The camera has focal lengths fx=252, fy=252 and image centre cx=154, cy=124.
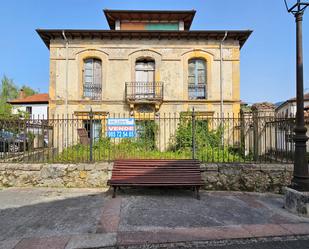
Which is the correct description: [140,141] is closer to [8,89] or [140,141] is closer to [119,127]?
[119,127]

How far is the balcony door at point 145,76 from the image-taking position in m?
15.4

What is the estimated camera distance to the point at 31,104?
35.5 m

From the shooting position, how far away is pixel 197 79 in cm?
1561

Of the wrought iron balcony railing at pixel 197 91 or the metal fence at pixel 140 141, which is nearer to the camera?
the metal fence at pixel 140 141

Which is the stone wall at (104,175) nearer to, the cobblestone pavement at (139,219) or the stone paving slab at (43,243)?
the cobblestone pavement at (139,219)

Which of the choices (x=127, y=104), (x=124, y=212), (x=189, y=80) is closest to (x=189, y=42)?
(x=189, y=80)

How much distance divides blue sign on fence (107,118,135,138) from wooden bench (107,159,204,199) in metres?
1.22

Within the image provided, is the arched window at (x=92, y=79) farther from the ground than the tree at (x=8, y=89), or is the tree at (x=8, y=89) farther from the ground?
the tree at (x=8, y=89)

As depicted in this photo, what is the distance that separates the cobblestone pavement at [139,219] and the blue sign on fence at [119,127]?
72.5 inches

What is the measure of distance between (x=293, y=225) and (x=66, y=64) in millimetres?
14065

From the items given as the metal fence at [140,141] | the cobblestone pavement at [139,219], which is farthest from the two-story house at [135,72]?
the cobblestone pavement at [139,219]

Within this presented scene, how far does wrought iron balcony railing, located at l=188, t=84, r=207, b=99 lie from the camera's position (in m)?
15.6

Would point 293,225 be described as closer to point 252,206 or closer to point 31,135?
point 252,206

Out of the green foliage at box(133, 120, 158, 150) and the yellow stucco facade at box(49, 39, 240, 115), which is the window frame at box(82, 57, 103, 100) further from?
the green foliage at box(133, 120, 158, 150)
